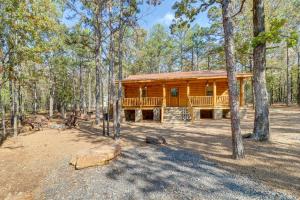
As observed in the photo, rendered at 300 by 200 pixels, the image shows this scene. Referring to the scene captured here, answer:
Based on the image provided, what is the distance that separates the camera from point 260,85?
8.70m

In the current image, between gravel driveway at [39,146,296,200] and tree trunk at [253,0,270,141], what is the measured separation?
3420 millimetres

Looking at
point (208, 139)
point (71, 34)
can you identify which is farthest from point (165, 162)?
point (71, 34)

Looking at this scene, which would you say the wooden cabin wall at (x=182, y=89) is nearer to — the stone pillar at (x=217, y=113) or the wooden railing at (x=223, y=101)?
the wooden railing at (x=223, y=101)

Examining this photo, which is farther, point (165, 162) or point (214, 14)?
point (214, 14)

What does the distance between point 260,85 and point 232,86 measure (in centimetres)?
285

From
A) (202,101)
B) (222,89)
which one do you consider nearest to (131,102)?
(202,101)

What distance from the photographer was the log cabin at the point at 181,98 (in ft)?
53.9

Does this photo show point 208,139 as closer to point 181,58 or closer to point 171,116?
point 171,116

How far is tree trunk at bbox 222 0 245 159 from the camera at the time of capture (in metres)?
6.53

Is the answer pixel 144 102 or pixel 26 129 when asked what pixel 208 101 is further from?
pixel 26 129

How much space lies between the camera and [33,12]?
10773 millimetres

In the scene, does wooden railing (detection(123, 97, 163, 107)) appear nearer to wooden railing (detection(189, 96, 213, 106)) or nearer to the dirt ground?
wooden railing (detection(189, 96, 213, 106))

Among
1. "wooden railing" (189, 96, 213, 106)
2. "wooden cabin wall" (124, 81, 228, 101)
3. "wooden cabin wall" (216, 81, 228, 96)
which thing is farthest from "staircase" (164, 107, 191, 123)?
"wooden cabin wall" (216, 81, 228, 96)

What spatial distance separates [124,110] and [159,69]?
20.7m
